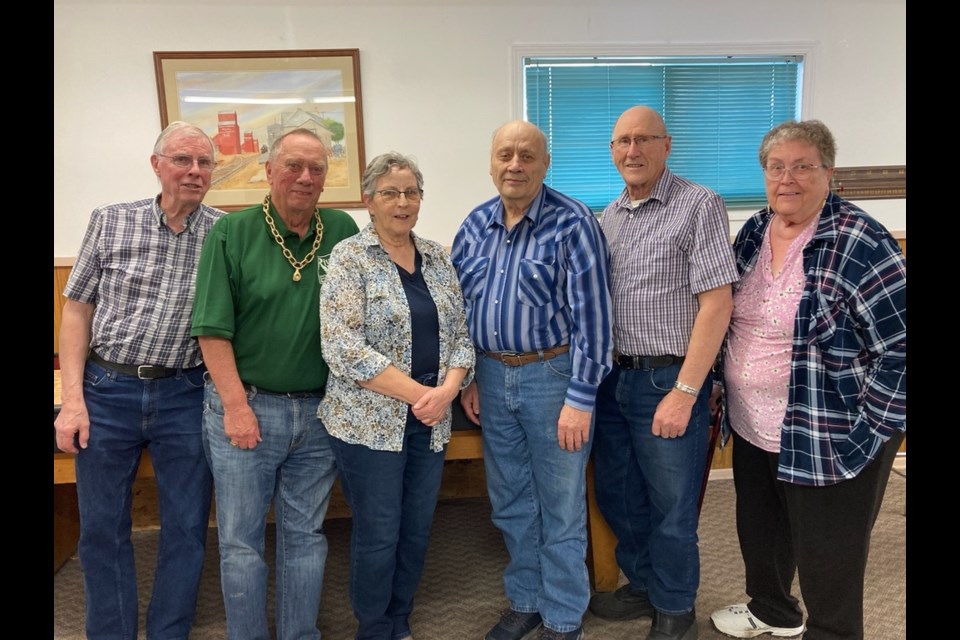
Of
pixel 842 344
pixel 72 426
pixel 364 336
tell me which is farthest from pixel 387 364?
pixel 842 344

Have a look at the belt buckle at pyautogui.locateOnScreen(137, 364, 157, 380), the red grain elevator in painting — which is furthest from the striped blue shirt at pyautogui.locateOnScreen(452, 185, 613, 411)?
the red grain elevator in painting

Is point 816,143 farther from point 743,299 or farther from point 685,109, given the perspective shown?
point 685,109

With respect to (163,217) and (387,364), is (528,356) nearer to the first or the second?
(387,364)

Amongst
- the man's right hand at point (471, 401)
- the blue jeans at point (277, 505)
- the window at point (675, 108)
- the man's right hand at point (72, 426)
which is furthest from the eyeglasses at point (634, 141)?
the window at point (675, 108)

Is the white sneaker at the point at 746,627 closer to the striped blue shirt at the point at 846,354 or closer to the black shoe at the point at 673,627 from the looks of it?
the black shoe at the point at 673,627

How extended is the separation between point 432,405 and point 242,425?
0.50 metres

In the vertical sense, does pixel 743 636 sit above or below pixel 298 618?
below

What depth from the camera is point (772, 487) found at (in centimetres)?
186

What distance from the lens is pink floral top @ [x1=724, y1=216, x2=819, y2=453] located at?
5.53ft

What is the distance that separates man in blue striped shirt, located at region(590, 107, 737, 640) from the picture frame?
6.41ft
